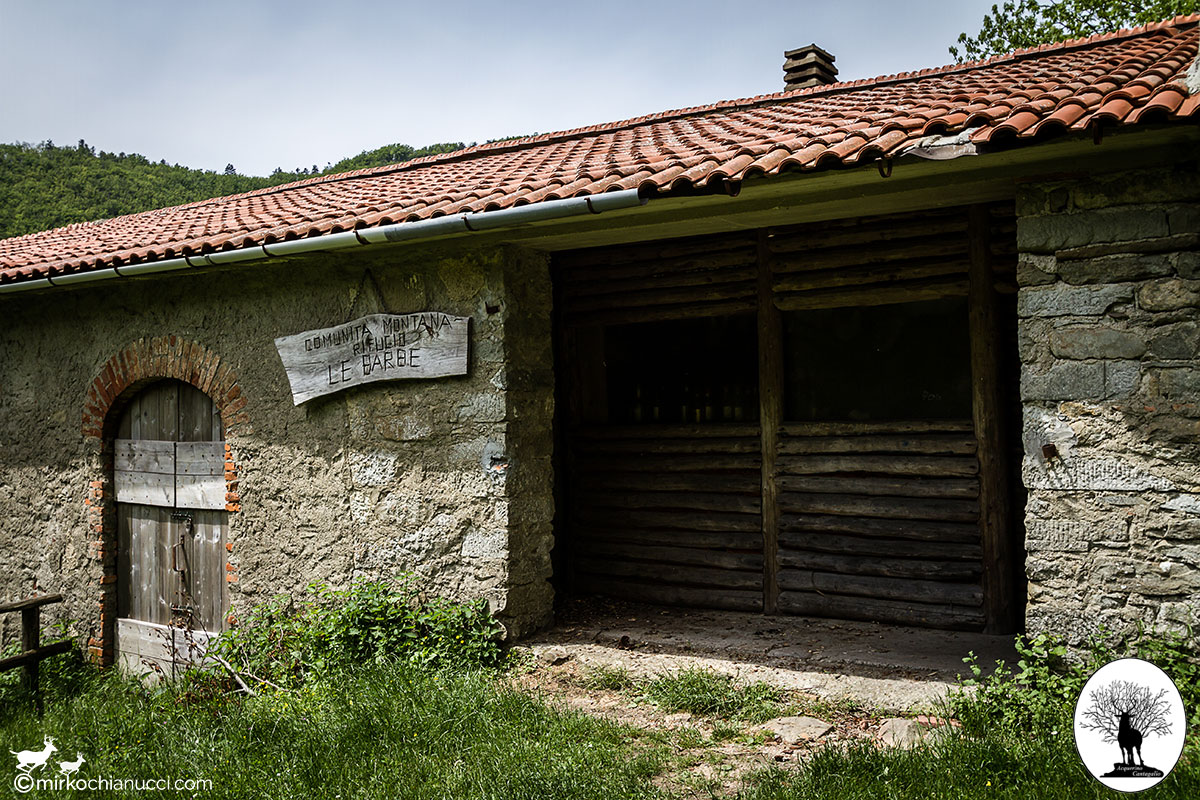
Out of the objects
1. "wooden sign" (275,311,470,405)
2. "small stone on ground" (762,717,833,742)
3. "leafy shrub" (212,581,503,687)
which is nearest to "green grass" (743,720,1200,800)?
"small stone on ground" (762,717,833,742)

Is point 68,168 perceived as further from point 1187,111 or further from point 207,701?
point 1187,111

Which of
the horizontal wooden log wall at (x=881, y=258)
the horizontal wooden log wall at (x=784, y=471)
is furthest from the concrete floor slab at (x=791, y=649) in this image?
the horizontal wooden log wall at (x=881, y=258)

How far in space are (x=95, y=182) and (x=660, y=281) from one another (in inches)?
575

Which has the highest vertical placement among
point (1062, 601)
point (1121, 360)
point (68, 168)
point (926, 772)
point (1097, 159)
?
point (68, 168)

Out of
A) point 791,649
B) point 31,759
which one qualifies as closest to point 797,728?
point 791,649

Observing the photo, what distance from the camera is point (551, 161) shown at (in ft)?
21.3

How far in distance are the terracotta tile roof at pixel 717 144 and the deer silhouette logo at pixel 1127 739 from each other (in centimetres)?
225

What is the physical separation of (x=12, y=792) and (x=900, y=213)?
5554mm

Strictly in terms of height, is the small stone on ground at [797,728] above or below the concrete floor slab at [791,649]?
below

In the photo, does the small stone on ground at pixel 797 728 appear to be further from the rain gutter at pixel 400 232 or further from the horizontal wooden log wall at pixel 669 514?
the rain gutter at pixel 400 232

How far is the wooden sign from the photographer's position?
18.2ft

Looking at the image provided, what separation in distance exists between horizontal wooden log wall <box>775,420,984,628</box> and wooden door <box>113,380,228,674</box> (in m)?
4.19

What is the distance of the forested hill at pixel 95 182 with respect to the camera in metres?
15.5

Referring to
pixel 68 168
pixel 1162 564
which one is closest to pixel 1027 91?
pixel 1162 564
